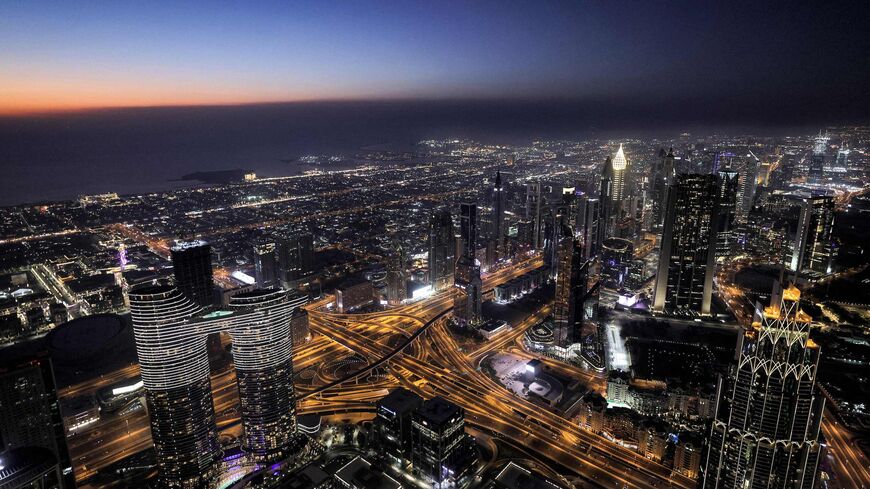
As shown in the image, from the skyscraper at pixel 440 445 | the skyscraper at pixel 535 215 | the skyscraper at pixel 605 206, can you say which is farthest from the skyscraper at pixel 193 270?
the skyscraper at pixel 605 206

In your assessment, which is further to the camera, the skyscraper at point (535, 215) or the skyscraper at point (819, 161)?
the skyscraper at point (819, 161)

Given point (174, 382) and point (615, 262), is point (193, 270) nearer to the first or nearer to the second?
point (174, 382)

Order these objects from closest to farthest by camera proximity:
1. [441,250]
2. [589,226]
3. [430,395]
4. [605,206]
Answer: [430,395] → [441,250] → [589,226] → [605,206]

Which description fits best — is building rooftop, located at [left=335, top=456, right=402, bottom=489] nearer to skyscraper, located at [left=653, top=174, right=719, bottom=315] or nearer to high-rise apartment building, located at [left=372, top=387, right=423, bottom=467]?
high-rise apartment building, located at [left=372, top=387, right=423, bottom=467]

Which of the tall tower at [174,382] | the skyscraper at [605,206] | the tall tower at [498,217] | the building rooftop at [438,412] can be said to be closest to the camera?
the tall tower at [174,382]

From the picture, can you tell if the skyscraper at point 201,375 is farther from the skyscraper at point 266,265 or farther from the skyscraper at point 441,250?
the skyscraper at point 266,265

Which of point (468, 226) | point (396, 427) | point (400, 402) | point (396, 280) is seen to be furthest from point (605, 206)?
point (396, 427)

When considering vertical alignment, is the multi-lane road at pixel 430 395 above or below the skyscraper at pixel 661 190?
below
